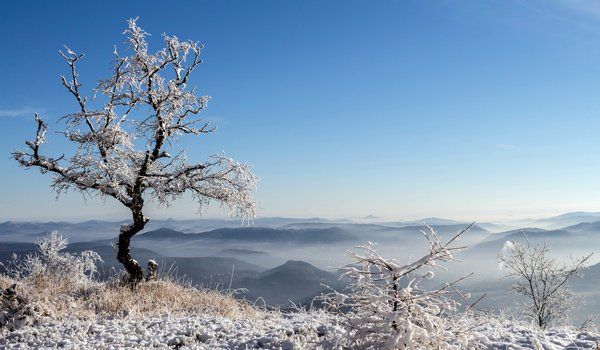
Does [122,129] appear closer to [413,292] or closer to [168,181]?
[168,181]

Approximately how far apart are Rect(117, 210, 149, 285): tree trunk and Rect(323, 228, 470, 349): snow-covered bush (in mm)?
11657

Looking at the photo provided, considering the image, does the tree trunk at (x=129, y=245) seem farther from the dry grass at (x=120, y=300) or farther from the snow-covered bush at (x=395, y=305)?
the snow-covered bush at (x=395, y=305)

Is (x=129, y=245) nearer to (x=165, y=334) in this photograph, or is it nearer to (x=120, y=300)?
(x=120, y=300)

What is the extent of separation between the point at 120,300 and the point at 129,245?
4.58 m

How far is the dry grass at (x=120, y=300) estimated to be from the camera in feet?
37.6

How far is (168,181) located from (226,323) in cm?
720

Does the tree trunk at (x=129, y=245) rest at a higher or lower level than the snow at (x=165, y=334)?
higher

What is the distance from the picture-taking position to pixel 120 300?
40.3 feet

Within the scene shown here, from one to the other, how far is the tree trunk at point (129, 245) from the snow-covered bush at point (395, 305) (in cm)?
1166

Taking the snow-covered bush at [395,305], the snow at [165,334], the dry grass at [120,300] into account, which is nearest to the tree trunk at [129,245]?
the dry grass at [120,300]

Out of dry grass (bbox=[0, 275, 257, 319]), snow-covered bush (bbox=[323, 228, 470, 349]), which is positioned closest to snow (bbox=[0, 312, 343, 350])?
dry grass (bbox=[0, 275, 257, 319])

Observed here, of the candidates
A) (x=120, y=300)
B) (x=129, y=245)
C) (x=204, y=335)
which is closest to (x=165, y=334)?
(x=204, y=335)

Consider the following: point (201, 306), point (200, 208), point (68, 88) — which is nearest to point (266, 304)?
point (201, 306)

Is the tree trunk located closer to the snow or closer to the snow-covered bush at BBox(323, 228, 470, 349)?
the snow
